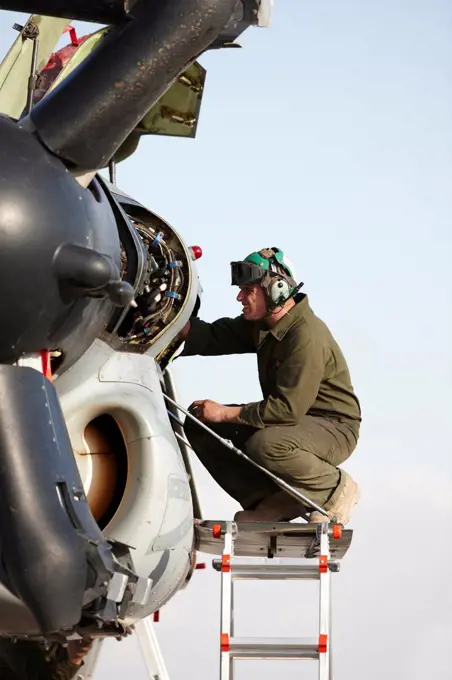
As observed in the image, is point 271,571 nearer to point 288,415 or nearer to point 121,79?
point 288,415

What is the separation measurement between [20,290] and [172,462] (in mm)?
2027

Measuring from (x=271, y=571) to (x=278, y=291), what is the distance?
5.20 feet

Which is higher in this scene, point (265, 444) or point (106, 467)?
point (265, 444)

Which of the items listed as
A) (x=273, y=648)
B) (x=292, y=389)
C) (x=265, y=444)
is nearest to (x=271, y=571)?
(x=273, y=648)

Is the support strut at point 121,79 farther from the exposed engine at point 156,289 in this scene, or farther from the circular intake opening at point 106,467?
the circular intake opening at point 106,467

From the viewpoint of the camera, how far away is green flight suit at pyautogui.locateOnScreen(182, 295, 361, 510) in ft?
27.3

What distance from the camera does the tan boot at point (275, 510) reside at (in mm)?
8570

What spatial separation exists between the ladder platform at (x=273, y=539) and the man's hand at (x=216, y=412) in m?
0.63

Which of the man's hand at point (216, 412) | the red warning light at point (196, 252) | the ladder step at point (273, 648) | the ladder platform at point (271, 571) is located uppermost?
the red warning light at point (196, 252)

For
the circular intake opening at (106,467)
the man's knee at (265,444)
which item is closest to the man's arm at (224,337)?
the man's knee at (265,444)

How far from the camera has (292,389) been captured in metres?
8.33

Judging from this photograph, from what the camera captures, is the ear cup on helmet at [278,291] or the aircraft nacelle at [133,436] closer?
the aircraft nacelle at [133,436]

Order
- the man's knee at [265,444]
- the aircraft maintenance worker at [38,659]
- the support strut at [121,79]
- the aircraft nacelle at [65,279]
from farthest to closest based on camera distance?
1. the man's knee at [265,444]
2. the aircraft maintenance worker at [38,659]
3. the support strut at [121,79]
4. the aircraft nacelle at [65,279]

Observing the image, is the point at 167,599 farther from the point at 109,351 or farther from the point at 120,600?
the point at 120,600
